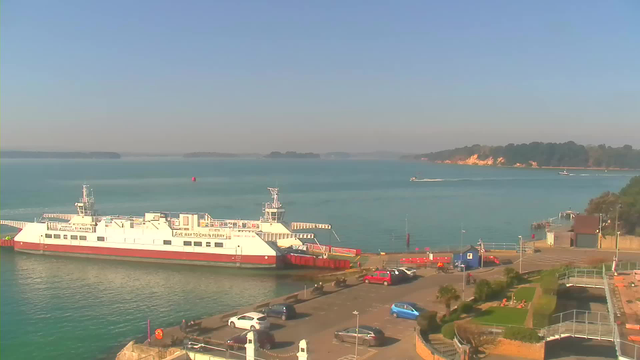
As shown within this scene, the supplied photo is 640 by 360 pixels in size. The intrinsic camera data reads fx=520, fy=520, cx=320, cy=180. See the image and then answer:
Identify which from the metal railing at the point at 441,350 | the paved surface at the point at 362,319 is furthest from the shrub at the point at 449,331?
the paved surface at the point at 362,319

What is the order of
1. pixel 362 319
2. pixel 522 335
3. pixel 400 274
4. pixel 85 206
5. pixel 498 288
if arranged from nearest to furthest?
pixel 522 335 → pixel 362 319 → pixel 498 288 → pixel 400 274 → pixel 85 206

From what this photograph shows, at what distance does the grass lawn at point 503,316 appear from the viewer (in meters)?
17.9

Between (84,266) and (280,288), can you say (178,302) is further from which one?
(84,266)

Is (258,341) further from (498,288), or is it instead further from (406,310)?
(498,288)

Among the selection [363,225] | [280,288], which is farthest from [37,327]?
[363,225]

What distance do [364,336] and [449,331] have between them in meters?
2.60

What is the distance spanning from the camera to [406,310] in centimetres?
1908

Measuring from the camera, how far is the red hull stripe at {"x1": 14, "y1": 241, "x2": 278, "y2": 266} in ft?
119

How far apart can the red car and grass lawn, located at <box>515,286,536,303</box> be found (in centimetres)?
573

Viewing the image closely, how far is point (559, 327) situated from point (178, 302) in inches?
795

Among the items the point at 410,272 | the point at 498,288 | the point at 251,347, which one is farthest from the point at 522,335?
the point at 410,272

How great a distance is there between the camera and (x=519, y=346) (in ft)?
48.2

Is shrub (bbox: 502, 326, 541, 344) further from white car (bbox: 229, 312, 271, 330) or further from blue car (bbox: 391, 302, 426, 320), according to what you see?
white car (bbox: 229, 312, 271, 330)

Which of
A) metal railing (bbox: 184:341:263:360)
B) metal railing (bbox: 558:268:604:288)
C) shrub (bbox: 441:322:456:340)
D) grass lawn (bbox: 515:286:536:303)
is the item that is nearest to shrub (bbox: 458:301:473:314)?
grass lawn (bbox: 515:286:536:303)
